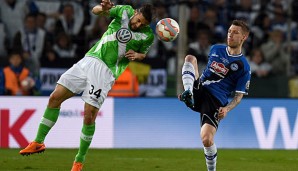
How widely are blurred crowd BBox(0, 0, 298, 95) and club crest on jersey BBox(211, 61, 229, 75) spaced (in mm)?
6915

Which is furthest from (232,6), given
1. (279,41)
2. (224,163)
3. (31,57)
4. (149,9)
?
(149,9)

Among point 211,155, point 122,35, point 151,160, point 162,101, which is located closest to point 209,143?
point 211,155

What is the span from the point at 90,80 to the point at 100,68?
0.20 metres

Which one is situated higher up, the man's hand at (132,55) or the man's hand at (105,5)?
the man's hand at (105,5)

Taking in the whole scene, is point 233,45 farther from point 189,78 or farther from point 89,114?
point 89,114

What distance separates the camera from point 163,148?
16.2m

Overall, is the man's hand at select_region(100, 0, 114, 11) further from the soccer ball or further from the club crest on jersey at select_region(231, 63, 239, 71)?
the club crest on jersey at select_region(231, 63, 239, 71)

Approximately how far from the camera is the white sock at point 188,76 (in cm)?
992

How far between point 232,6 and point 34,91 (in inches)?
229

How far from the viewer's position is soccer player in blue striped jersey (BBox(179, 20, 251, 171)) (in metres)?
9.98

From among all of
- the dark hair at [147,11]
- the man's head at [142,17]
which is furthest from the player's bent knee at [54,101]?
the dark hair at [147,11]

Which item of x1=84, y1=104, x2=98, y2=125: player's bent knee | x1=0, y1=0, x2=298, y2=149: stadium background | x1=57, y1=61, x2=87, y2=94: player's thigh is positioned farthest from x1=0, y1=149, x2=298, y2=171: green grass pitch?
x1=57, y1=61, x2=87, y2=94: player's thigh

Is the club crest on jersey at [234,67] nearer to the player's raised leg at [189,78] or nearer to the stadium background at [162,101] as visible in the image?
the player's raised leg at [189,78]

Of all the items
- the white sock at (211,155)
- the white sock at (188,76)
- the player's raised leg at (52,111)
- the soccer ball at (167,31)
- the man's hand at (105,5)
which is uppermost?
the man's hand at (105,5)
